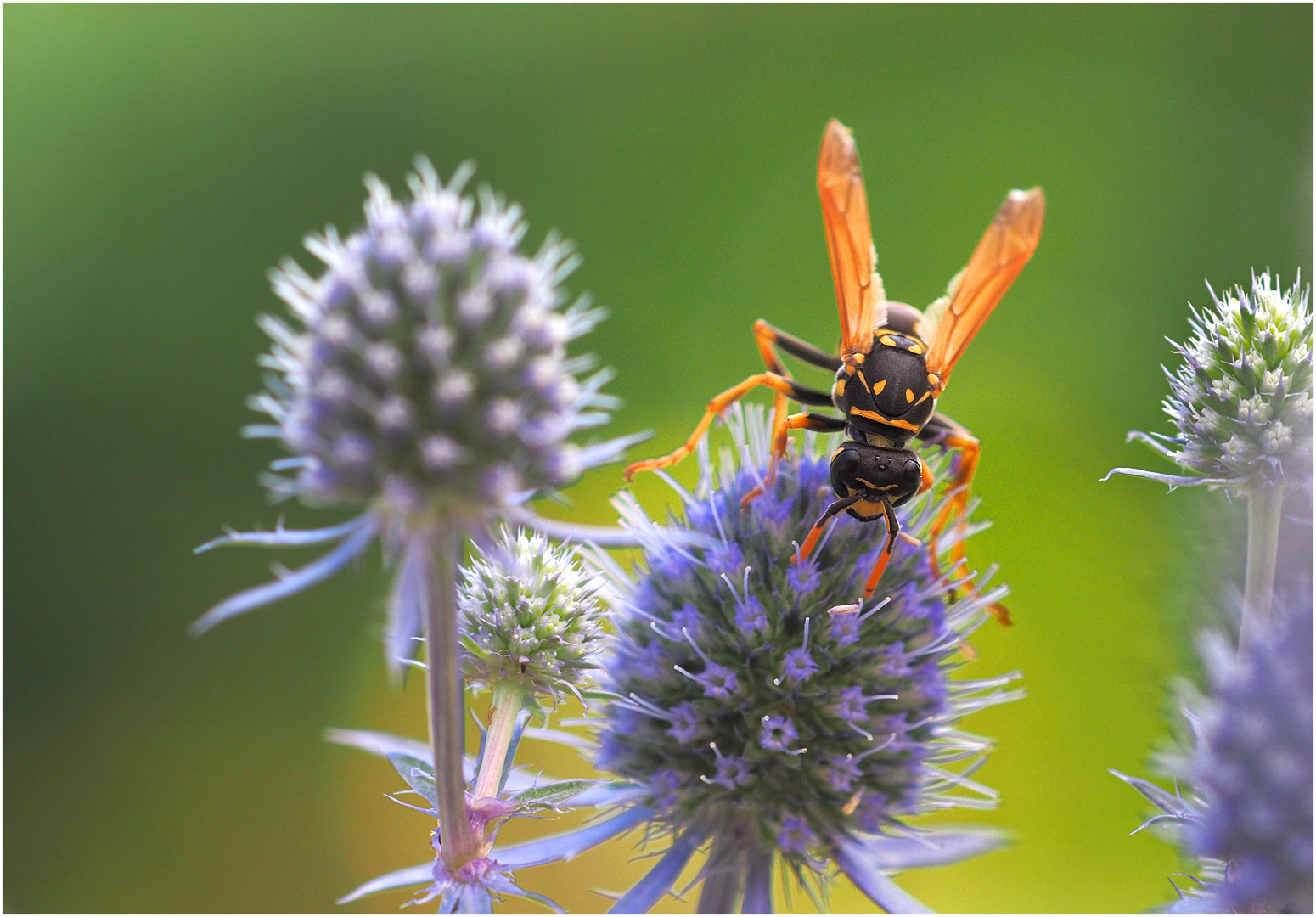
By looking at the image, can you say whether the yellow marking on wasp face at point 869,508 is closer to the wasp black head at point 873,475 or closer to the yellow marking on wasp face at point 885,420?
the wasp black head at point 873,475

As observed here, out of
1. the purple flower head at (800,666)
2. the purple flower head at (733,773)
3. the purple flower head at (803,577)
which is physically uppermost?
the purple flower head at (803,577)

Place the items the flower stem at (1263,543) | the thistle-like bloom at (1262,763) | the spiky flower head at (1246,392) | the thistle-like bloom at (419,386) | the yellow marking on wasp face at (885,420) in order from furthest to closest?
the yellow marking on wasp face at (885,420) < the spiky flower head at (1246,392) < the flower stem at (1263,543) < the thistle-like bloom at (419,386) < the thistle-like bloom at (1262,763)

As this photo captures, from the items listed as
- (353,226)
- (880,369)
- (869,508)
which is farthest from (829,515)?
(353,226)

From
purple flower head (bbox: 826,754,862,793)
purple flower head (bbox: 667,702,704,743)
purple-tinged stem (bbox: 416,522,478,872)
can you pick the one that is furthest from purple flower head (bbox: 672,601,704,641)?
purple-tinged stem (bbox: 416,522,478,872)

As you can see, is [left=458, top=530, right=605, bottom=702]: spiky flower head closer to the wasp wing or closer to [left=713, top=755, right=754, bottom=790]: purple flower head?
[left=713, top=755, right=754, bottom=790]: purple flower head

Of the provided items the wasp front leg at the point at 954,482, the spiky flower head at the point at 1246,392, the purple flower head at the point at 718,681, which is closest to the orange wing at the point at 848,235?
the wasp front leg at the point at 954,482
